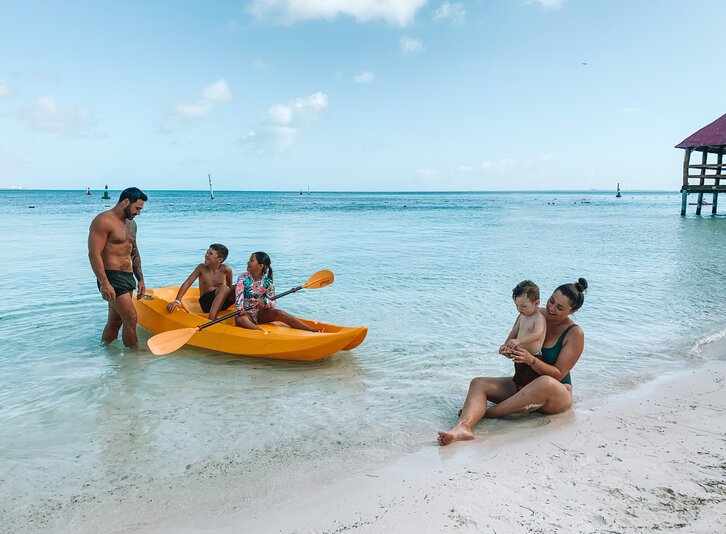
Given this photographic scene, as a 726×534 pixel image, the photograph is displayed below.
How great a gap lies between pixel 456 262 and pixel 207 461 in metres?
10.4

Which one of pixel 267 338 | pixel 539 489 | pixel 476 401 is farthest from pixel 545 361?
pixel 267 338

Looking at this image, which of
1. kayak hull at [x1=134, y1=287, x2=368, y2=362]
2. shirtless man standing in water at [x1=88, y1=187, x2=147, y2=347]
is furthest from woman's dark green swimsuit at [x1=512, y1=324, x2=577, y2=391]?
shirtless man standing in water at [x1=88, y1=187, x2=147, y2=347]

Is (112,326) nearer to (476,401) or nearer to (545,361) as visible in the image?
(476,401)

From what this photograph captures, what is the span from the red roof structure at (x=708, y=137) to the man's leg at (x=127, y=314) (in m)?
25.8

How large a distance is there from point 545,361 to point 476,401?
582 mm

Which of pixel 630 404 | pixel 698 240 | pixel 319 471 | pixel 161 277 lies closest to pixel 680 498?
pixel 630 404

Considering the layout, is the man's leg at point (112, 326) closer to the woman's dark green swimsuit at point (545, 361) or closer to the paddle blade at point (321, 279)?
the paddle blade at point (321, 279)

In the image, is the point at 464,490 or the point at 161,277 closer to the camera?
the point at 464,490

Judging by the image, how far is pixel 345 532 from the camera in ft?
8.10

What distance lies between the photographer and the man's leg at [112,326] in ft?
18.9

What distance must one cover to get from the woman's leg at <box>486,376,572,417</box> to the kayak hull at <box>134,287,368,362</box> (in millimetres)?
1703

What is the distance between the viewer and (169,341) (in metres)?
5.05

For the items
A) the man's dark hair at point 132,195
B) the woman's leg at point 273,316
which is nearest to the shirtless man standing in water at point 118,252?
the man's dark hair at point 132,195

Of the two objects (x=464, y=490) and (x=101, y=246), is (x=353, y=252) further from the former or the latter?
(x=464, y=490)
